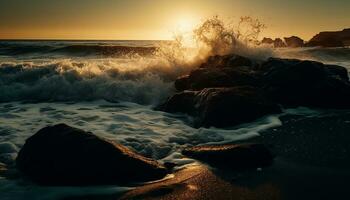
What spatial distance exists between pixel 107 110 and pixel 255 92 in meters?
3.26

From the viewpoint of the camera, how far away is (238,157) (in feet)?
15.7

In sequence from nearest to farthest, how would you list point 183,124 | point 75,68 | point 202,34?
point 183,124, point 75,68, point 202,34

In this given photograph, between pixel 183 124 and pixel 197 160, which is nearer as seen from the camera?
pixel 197 160

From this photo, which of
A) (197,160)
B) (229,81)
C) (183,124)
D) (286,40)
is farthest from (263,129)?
(286,40)

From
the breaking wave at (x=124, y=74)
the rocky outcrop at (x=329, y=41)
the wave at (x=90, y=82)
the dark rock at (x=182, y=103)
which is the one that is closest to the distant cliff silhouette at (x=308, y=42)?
the rocky outcrop at (x=329, y=41)

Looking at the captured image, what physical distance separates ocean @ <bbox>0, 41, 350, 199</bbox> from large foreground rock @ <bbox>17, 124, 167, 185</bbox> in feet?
0.60

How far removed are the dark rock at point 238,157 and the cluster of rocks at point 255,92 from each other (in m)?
2.07

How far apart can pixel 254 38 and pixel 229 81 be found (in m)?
7.73

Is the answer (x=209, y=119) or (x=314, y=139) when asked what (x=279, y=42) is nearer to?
(x=209, y=119)

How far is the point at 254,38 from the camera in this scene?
54.9 feet

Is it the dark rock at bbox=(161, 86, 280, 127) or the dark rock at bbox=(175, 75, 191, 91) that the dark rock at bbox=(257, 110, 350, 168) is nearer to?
the dark rock at bbox=(161, 86, 280, 127)

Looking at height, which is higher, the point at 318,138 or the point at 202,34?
the point at 202,34

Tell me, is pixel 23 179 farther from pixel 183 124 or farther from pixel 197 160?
pixel 183 124

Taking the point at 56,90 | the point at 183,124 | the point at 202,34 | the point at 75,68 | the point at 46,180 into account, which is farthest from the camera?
the point at 202,34
